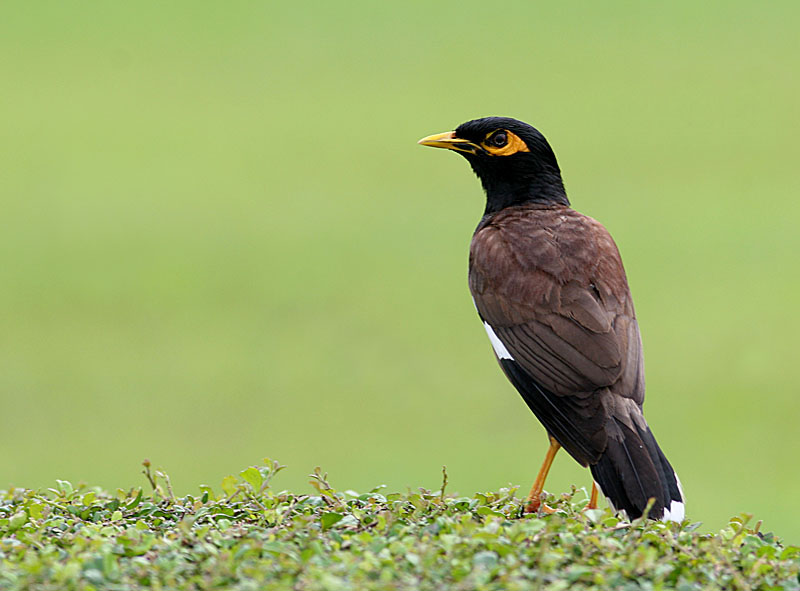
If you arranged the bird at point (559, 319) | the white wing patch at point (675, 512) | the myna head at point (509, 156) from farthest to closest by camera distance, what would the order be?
1. the myna head at point (509, 156)
2. the bird at point (559, 319)
3. the white wing patch at point (675, 512)

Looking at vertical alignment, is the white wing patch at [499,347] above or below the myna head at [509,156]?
below

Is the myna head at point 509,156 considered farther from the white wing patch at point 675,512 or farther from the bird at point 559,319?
the white wing patch at point 675,512

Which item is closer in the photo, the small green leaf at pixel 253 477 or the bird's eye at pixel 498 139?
the small green leaf at pixel 253 477

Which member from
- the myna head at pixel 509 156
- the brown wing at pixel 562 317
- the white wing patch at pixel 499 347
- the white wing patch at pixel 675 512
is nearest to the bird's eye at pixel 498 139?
the myna head at pixel 509 156

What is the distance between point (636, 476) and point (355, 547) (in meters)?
1.47

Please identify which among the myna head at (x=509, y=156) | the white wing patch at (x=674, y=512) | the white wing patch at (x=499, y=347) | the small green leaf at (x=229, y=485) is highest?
the myna head at (x=509, y=156)

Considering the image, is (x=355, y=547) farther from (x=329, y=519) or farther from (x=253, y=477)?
(x=253, y=477)

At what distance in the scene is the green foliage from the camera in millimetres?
3359

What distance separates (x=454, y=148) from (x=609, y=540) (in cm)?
323

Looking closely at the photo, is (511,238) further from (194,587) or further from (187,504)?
(194,587)

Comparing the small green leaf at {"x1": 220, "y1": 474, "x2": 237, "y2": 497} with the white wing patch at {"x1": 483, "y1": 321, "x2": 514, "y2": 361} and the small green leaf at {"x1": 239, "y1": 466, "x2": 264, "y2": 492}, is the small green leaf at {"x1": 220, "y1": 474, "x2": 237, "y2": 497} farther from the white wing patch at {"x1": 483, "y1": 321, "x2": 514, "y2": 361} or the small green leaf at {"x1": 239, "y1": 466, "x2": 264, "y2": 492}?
the white wing patch at {"x1": 483, "y1": 321, "x2": 514, "y2": 361}

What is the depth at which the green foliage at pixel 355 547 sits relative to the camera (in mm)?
3359

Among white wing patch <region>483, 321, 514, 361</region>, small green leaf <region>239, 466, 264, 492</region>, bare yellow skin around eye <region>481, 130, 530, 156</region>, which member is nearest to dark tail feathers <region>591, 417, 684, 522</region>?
white wing patch <region>483, 321, 514, 361</region>

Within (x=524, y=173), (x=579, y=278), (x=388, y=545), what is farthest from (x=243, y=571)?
(x=524, y=173)
